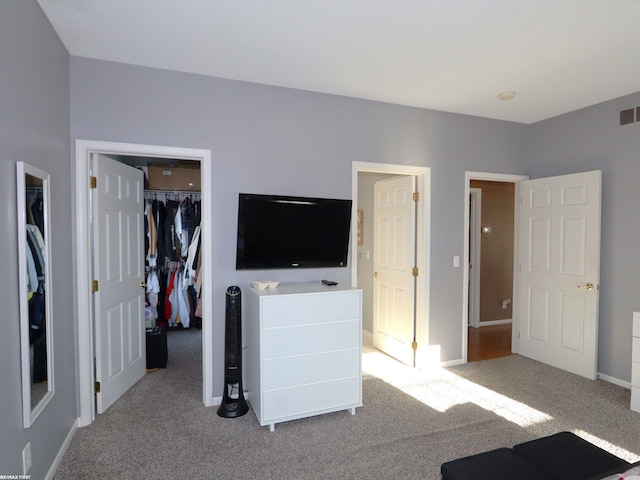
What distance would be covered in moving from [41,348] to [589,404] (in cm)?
397

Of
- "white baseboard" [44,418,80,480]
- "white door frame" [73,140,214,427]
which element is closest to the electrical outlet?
"white baseboard" [44,418,80,480]

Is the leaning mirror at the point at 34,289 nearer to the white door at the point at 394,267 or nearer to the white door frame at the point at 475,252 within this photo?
the white door at the point at 394,267

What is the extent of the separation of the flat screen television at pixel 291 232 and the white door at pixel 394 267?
3.02 feet

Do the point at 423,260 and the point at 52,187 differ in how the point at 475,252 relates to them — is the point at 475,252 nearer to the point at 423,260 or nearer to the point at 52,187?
the point at 423,260

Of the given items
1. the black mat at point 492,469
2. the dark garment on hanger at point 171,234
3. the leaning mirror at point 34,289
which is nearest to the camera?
the black mat at point 492,469

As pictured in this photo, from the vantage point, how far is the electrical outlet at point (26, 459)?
180 centimetres

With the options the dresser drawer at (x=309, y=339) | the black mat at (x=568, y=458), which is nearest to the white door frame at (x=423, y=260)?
the dresser drawer at (x=309, y=339)

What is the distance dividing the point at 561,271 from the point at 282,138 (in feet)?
10.4

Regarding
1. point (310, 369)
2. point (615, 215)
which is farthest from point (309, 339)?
point (615, 215)

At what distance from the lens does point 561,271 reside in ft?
12.9

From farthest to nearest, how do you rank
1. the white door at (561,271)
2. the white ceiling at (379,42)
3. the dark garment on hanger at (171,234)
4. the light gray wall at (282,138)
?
1. the dark garment on hanger at (171,234)
2. the white door at (561,271)
3. the light gray wall at (282,138)
4. the white ceiling at (379,42)

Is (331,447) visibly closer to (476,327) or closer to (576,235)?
(576,235)

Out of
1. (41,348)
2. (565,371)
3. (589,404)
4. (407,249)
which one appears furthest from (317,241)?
(565,371)

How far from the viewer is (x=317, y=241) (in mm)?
3287
